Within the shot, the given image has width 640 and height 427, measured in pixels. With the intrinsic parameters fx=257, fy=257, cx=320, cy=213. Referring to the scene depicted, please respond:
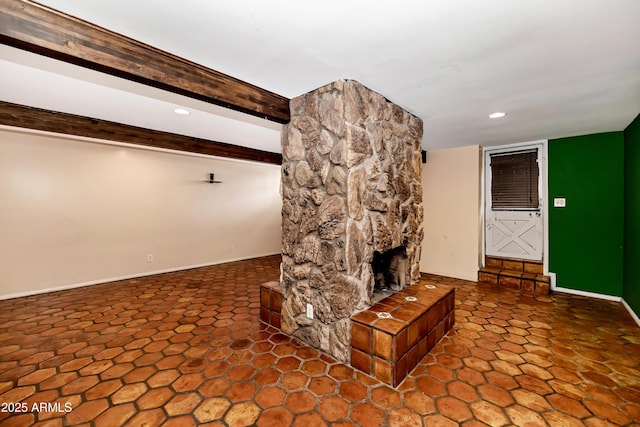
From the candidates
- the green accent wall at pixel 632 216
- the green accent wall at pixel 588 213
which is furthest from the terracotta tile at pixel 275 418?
the green accent wall at pixel 588 213

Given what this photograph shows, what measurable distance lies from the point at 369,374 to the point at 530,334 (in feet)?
5.81

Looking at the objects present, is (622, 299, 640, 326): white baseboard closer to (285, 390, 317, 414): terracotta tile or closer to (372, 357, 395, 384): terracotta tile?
(372, 357, 395, 384): terracotta tile

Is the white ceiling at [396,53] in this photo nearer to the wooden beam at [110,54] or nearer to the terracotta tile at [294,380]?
the wooden beam at [110,54]

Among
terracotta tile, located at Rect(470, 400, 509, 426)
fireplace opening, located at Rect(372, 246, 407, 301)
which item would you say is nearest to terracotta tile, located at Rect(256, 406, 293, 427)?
terracotta tile, located at Rect(470, 400, 509, 426)

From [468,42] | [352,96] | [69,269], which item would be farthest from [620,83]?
[69,269]

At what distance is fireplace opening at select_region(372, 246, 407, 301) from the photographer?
8.76ft

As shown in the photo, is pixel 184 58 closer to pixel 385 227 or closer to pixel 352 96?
pixel 352 96

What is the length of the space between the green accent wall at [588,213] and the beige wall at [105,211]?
5.67 m

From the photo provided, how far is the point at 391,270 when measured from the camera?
2.76 metres

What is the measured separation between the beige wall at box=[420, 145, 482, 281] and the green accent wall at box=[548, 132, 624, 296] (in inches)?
39.5

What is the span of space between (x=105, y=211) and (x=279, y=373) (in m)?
4.03

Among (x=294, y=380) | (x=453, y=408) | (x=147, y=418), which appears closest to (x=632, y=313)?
(x=453, y=408)

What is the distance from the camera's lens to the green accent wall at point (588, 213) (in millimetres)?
3393

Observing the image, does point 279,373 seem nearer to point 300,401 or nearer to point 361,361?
point 300,401
